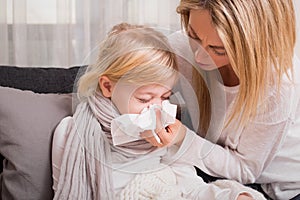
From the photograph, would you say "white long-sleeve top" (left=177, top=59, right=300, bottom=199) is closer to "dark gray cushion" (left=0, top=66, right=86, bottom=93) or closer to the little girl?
the little girl

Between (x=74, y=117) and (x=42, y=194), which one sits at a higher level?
(x=74, y=117)

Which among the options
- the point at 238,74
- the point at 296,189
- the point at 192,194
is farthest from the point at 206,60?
the point at 296,189

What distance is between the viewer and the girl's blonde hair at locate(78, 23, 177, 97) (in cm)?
112

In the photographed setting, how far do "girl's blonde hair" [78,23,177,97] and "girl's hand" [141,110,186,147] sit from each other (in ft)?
0.30

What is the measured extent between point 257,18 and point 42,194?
0.63 metres

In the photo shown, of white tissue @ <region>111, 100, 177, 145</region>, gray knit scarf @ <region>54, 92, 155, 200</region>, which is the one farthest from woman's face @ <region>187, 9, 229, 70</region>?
gray knit scarf @ <region>54, 92, 155, 200</region>

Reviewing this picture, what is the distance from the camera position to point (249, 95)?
3.89 feet

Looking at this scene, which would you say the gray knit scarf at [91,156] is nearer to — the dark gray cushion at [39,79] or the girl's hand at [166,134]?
the girl's hand at [166,134]

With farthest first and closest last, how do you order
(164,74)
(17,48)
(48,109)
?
1. (17,48)
2. (48,109)
3. (164,74)

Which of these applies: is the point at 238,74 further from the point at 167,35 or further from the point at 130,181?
the point at 130,181

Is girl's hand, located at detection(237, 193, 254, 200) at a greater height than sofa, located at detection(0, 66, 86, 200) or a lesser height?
lesser

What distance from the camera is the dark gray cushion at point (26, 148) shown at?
1.20 m

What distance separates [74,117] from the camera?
1.20 metres

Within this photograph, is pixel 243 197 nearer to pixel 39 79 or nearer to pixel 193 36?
pixel 193 36
